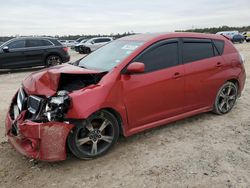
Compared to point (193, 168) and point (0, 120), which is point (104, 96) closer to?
point (193, 168)

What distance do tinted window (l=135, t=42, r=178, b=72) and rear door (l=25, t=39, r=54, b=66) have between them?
1033cm

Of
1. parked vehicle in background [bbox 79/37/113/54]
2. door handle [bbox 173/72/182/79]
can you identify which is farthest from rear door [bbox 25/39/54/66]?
parked vehicle in background [bbox 79/37/113/54]

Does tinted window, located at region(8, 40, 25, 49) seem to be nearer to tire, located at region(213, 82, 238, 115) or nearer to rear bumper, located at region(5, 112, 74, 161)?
tire, located at region(213, 82, 238, 115)

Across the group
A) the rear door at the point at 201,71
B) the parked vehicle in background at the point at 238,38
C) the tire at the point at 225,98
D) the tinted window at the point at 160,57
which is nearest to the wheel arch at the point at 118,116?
the tinted window at the point at 160,57

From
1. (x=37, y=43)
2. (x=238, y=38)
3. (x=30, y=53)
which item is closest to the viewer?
(x=30, y=53)

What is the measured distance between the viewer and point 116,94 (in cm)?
412

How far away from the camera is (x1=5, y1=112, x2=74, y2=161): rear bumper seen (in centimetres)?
357

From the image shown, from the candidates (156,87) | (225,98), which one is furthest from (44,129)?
(225,98)

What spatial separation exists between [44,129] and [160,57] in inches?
86.8

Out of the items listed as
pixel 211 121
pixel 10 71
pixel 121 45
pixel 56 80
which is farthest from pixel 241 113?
pixel 10 71

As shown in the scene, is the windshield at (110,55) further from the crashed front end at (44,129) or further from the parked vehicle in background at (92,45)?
the parked vehicle in background at (92,45)

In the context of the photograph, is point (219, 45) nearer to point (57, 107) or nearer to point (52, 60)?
point (57, 107)

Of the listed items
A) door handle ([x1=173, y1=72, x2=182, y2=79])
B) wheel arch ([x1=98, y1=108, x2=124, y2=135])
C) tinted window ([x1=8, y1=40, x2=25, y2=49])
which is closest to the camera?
wheel arch ([x1=98, y1=108, x2=124, y2=135])

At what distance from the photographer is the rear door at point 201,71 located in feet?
16.6
